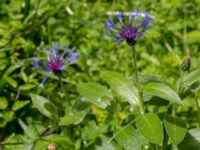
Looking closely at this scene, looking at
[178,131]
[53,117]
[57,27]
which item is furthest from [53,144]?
[57,27]

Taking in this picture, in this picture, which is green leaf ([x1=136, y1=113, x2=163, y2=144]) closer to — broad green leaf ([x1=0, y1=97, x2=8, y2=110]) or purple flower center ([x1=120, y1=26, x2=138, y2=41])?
purple flower center ([x1=120, y1=26, x2=138, y2=41])

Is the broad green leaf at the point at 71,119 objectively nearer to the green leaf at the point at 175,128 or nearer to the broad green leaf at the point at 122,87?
the broad green leaf at the point at 122,87

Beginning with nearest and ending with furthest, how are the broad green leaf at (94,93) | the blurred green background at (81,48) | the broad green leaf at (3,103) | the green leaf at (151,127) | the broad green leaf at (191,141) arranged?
the green leaf at (151,127), the broad green leaf at (191,141), the broad green leaf at (94,93), the broad green leaf at (3,103), the blurred green background at (81,48)

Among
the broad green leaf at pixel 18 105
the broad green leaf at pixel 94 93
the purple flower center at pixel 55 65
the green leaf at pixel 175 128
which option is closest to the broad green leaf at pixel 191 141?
the green leaf at pixel 175 128

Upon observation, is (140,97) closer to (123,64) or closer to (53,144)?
(53,144)

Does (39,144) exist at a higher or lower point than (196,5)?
lower

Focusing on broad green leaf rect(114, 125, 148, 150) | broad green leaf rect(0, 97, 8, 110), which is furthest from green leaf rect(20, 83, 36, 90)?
broad green leaf rect(114, 125, 148, 150)
